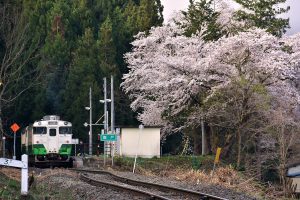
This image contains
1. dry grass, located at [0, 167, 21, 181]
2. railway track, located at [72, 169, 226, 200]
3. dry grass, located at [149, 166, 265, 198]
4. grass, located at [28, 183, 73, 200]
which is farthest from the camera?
dry grass, located at [149, 166, 265, 198]

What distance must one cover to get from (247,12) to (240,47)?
8.38 m

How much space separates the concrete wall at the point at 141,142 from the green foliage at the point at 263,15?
12.8 metres

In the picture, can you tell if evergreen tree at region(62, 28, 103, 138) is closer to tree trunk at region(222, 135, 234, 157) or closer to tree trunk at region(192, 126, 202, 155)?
tree trunk at region(192, 126, 202, 155)

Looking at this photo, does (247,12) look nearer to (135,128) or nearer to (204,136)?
(204,136)

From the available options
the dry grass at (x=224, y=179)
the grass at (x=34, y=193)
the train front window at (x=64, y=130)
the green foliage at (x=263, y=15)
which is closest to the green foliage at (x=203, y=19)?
the green foliage at (x=263, y=15)

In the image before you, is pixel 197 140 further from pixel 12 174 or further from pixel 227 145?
pixel 12 174

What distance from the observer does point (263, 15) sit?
164 ft

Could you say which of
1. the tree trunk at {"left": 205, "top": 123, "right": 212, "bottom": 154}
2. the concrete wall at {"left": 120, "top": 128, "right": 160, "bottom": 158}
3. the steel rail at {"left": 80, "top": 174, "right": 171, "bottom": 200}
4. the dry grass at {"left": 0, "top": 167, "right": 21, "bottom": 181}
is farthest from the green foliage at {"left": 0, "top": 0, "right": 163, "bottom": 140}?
the steel rail at {"left": 80, "top": 174, "right": 171, "bottom": 200}

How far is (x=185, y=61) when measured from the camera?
43750 mm

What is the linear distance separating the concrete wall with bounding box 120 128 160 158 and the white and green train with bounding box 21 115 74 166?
6.11 m

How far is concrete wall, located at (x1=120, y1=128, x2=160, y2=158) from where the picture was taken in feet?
136

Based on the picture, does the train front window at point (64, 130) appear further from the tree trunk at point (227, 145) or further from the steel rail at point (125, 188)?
the steel rail at point (125, 188)

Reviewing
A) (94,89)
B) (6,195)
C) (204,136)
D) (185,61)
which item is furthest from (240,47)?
(6,195)

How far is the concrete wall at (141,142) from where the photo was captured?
41.6m
